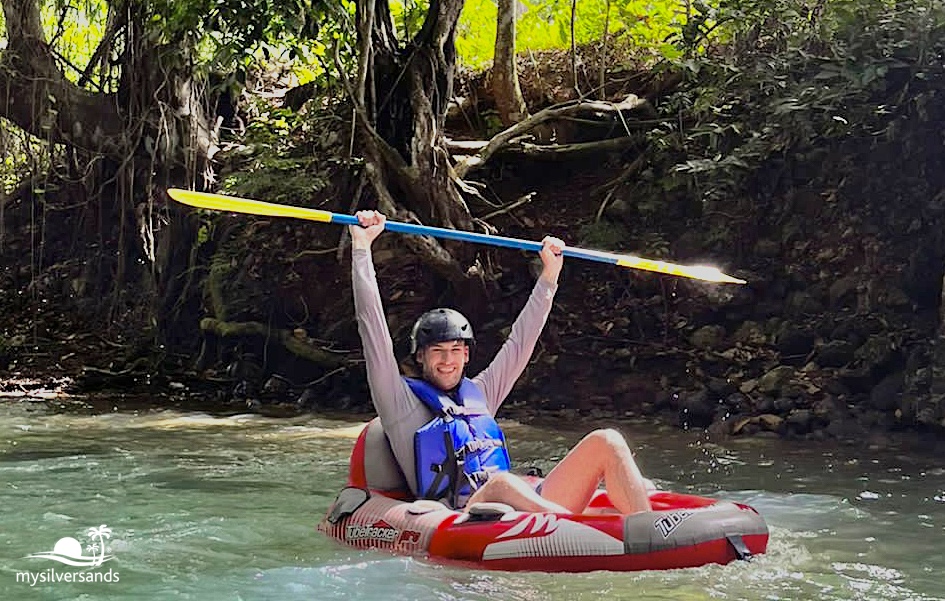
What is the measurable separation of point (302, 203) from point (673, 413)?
3225mm

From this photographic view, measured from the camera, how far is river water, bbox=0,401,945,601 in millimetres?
3623

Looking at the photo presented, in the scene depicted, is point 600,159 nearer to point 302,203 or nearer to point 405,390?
point 302,203

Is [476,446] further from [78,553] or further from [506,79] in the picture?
[506,79]

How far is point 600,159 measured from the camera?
9531 millimetres

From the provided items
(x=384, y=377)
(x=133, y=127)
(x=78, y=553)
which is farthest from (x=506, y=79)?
(x=78, y=553)

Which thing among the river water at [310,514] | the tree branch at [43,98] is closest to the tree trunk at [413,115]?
the river water at [310,514]

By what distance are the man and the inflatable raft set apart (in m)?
0.10

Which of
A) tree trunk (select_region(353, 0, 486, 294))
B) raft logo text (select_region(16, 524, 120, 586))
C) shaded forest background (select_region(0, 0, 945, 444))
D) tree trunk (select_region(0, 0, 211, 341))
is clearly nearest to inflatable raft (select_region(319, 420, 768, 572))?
raft logo text (select_region(16, 524, 120, 586))

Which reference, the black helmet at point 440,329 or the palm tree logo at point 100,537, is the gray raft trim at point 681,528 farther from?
the palm tree logo at point 100,537

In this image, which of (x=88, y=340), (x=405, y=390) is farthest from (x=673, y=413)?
(x=88, y=340)

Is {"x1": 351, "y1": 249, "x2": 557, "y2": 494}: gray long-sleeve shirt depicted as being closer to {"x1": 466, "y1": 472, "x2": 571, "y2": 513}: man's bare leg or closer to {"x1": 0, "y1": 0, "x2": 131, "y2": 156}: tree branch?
{"x1": 466, "y1": 472, "x2": 571, "y2": 513}: man's bare leg

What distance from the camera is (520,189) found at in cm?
963

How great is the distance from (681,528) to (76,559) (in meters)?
2.10

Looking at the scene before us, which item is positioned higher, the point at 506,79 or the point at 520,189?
the point at 506,79
